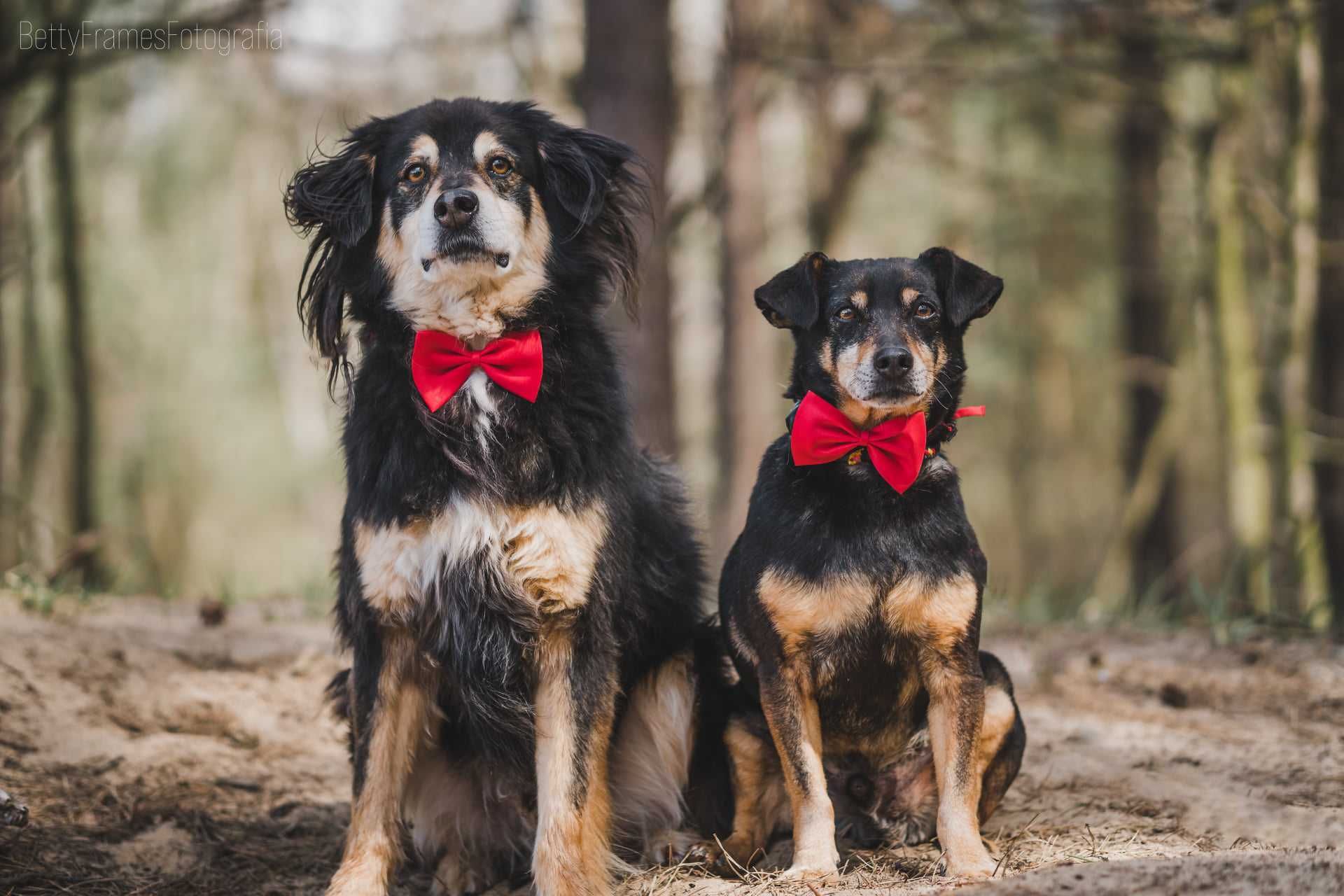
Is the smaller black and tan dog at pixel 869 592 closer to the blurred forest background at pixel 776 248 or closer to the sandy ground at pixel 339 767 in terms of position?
the sandy ground at pixel 339 767

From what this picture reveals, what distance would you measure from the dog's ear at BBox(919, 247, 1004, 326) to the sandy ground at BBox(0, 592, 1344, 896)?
166cm

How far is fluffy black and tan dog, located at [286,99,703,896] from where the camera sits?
3371 mm

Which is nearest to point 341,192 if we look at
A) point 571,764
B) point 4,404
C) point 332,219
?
point 332,219

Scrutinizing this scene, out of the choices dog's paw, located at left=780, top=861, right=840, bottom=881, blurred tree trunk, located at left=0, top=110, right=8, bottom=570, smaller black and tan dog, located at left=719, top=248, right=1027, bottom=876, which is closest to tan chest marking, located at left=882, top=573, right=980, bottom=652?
smaller black and tan dog, located at left=719, top=248, right=1027, bottom=876

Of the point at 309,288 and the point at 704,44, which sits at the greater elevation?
the point at 704,44

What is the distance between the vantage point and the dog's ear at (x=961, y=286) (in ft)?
11.9

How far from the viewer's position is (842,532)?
3.44 metres

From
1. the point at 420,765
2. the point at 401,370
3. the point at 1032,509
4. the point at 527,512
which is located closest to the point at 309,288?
the point at 401,370

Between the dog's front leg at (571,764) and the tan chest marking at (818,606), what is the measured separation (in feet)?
1.80

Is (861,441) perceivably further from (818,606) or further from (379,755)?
(379,755)

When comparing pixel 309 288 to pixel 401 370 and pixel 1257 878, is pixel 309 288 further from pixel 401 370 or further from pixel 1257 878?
pixel 1257 878

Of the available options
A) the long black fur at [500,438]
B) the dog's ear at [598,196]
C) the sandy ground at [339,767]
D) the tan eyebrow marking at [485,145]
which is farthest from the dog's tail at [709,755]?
the tan eyebrow marking at [485,145]

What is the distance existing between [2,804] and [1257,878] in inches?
140

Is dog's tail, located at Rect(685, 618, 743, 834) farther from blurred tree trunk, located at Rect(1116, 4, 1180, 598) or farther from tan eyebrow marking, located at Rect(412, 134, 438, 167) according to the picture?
blurred tree trunk, located at Rect(1116, 4, 1180, 598)
